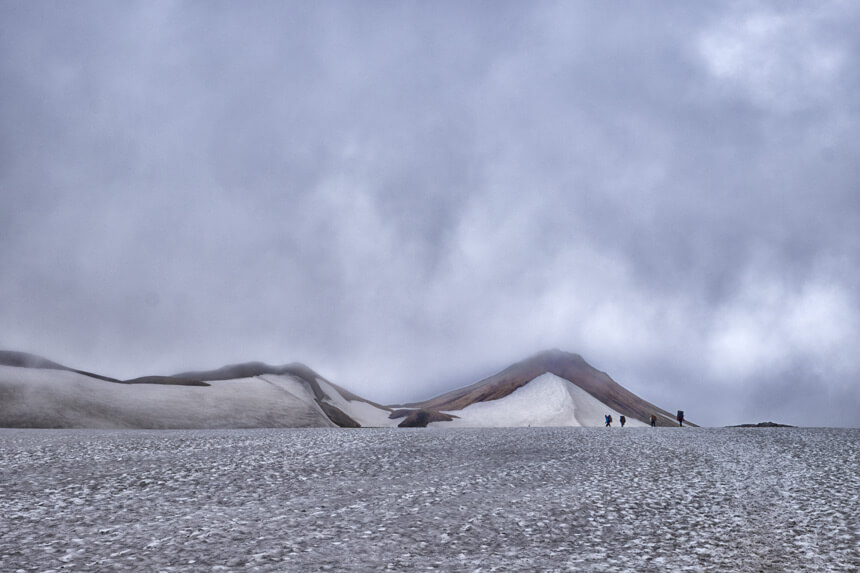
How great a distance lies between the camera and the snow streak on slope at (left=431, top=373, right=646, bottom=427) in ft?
350

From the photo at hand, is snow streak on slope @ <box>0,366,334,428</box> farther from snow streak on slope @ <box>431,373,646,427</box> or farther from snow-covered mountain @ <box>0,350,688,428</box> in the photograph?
snow streak on slope @ <box>431,373,646,427</box>

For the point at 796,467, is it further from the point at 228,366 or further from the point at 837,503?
the point at 228,366

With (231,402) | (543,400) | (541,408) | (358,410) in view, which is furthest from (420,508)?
(543,400)

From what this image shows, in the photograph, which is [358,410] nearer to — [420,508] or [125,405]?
[125,405]

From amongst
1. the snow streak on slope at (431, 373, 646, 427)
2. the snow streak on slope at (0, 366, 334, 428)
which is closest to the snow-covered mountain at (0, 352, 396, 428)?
the snow streak on slope at (0, 366, 334, 428)

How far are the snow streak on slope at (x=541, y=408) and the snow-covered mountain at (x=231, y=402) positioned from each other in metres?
0.20

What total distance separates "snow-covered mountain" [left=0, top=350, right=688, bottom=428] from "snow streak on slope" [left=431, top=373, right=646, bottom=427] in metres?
0.20

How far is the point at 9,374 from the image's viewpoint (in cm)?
5350

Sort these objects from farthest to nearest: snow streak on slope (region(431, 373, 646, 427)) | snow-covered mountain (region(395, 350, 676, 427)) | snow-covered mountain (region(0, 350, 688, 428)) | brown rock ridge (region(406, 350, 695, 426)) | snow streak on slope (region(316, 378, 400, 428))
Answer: brown rock ridge (region(406, 350, 695, 426)), snow-covered mountain (region(395, 350, 676, 427)), snow streak on slope (region(431, 373, 646, 427)), snow streak on slope (region(316, 378, 400, 428)), snow-covered mountain (region(0, 350, 688, 428))

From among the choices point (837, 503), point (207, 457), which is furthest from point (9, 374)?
point (837, 503)

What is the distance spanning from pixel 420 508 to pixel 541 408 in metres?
103

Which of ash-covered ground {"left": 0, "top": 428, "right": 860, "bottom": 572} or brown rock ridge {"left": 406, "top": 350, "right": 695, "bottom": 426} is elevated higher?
brown rock ridge {"left": 406, "top": 350, "right": 695, "bottom": 426}

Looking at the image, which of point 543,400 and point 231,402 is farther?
point 543,400

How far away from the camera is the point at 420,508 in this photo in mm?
12922
